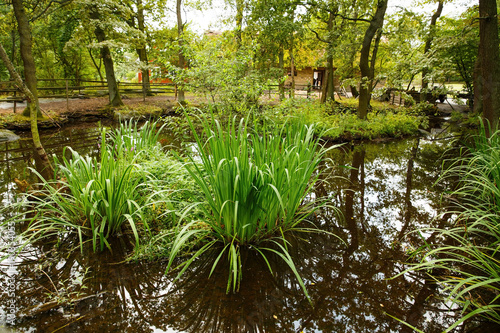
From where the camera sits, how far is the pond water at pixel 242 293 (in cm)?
173

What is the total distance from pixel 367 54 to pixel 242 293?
8315mm

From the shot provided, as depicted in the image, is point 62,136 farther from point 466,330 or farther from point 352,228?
point 466,330

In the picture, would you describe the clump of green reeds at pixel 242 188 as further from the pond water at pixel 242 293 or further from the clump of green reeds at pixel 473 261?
the clump of green reeds at pixel 473 261

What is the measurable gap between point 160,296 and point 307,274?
3.63 feet

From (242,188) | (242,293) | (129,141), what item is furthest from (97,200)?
(242,293)

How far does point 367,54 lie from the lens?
8.27m

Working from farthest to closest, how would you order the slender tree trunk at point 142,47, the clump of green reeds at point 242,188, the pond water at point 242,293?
the slender tree trunk at point 142,47
the clump of green reeds at point 242,188
the pond water at point 242,293

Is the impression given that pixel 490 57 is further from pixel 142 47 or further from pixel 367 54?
pixel 142 47

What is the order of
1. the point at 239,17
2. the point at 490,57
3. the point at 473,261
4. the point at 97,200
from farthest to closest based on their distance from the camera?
the point at 239,17, the point at 490,57, the point at 97,200, the point at 473,261

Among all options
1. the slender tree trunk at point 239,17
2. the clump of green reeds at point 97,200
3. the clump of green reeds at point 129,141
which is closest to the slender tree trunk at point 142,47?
the slender tree trunk at point 239,17

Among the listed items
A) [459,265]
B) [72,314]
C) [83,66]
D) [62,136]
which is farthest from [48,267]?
[83,66]

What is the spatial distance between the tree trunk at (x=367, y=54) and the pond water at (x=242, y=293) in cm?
559

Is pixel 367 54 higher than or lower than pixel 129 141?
higher

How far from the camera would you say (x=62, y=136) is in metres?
8.10
